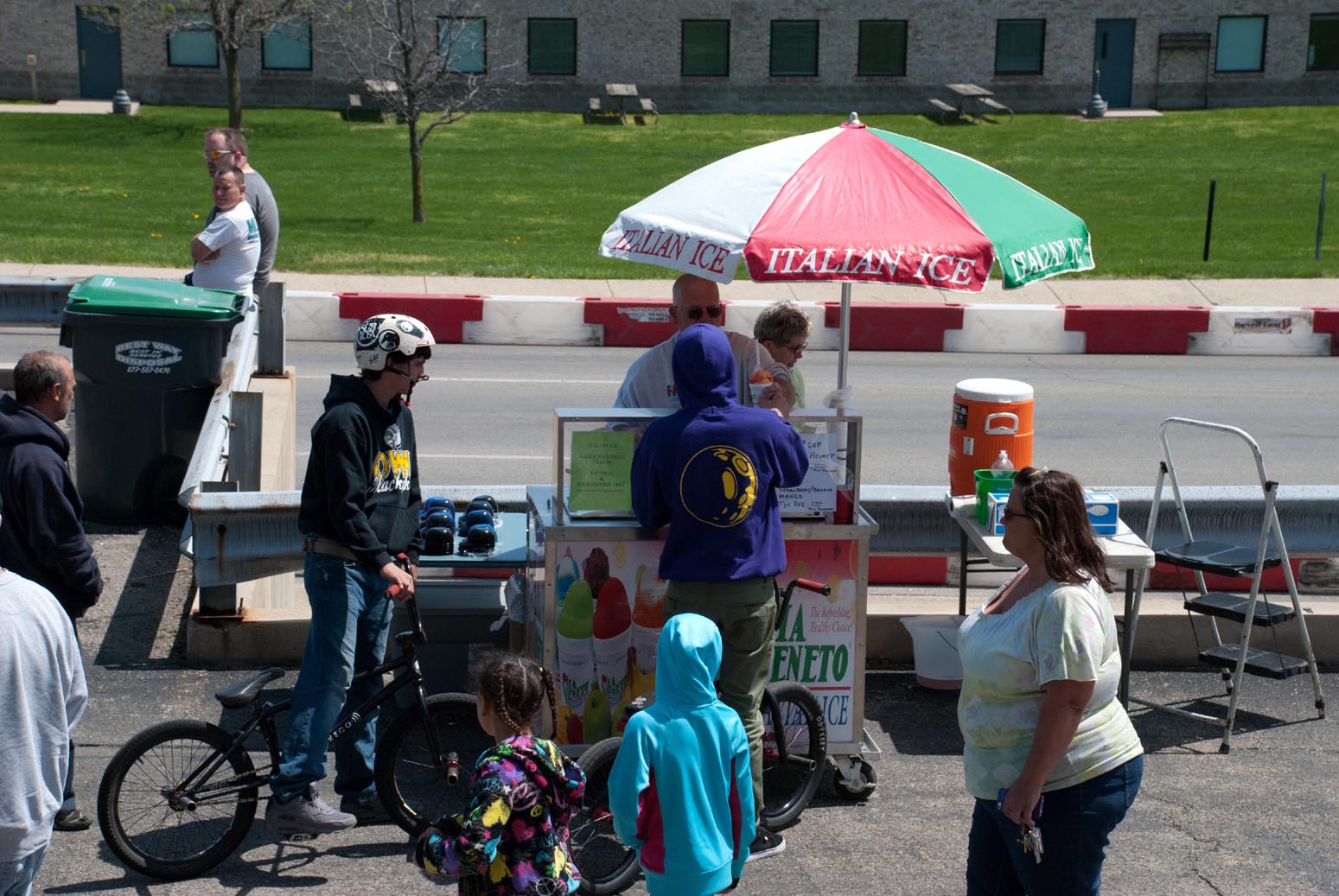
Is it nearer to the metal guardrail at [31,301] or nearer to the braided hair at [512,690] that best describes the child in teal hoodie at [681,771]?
the braided hair at [512,690]

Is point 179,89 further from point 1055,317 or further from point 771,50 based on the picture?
point 1055,317

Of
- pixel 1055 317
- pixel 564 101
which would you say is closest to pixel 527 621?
pixel 1055 317

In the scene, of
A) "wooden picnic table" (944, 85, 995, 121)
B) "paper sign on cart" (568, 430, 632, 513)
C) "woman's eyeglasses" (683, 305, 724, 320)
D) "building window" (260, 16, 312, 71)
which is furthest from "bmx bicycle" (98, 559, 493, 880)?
"building window" (260, 16, 312, 71)

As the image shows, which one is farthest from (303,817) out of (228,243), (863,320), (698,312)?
(863,320)

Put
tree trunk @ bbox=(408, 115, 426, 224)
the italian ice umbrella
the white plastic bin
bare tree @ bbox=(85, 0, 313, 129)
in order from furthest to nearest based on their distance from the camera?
bare tree @ bbox=(85, 0, 313, 129)
tree trunk @ bbox=(408, 115, 426, 224)
the white plastic bin
the italian ice umbrella

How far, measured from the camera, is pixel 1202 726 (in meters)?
7.20

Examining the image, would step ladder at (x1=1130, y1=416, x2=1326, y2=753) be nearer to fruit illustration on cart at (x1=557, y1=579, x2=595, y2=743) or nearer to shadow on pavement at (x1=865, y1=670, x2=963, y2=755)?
shadow on pavement at (x1=865, y1=670, x2=963, y2=755)

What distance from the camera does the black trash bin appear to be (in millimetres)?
9562

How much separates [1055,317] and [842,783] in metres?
12.3

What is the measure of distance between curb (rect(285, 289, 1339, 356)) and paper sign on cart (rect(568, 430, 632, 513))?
35.8 feet

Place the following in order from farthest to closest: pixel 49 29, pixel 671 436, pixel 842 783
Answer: pixel 49 29 → pixel 842 783 → pixel 671 436

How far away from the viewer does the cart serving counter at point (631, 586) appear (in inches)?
247

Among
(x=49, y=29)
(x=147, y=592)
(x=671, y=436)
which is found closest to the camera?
(x=671, y=436)

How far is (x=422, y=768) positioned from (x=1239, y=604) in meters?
3.77
